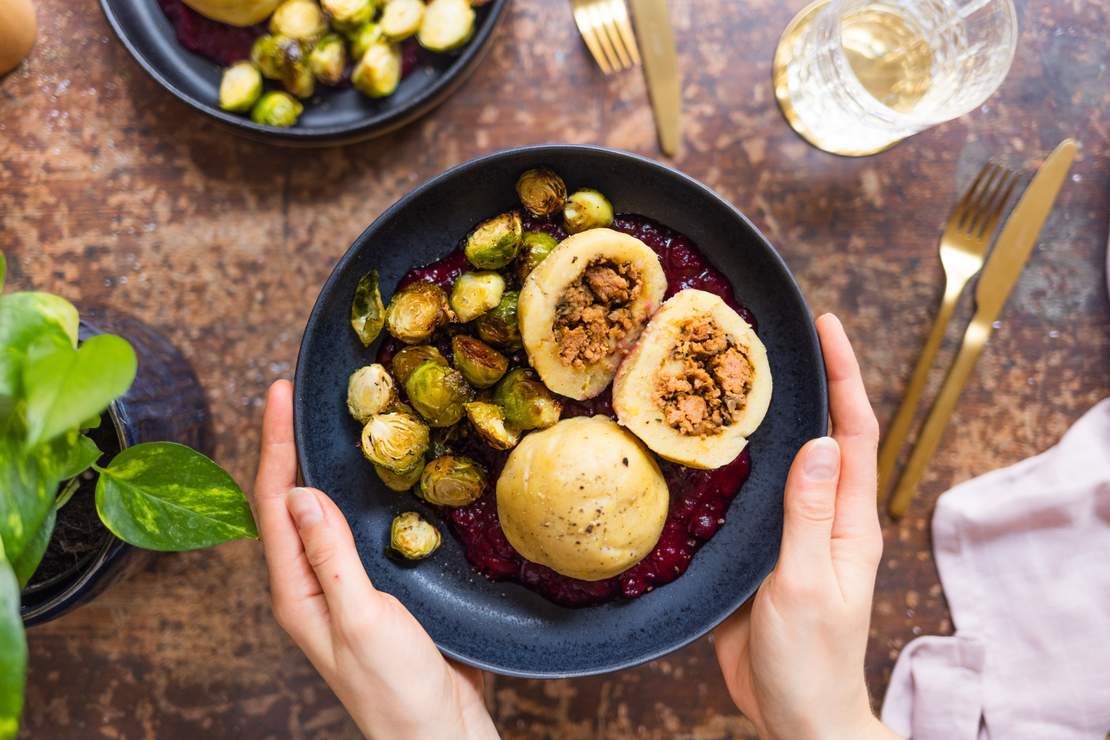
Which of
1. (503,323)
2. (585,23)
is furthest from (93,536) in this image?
(585,23)

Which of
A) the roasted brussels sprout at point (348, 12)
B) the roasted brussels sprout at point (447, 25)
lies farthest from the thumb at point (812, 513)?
the roasted brussels sprout at point (348, 12)

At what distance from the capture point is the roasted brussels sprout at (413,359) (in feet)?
6.60

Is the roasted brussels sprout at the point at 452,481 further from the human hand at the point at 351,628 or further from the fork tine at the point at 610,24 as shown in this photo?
the fork tine at the point at 610,24

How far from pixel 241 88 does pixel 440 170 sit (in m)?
0.56

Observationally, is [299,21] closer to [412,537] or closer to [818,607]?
[412,537]

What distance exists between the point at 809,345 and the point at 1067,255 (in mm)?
969

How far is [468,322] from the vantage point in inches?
82.7

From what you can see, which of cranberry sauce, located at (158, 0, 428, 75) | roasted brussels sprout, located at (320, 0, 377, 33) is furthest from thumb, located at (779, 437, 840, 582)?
roasted brussels sprout, located at (320, 0, 377, 33)

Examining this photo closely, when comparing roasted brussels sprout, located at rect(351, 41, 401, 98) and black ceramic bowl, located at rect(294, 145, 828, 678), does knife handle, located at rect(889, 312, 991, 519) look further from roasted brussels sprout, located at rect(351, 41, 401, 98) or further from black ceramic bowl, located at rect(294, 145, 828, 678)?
roasted brussels sprout, located at rect(351, 41, 401, 98)

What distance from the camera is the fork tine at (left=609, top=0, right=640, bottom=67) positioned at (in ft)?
7.55

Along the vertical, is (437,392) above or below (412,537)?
above

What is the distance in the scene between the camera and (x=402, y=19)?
7.30 feet

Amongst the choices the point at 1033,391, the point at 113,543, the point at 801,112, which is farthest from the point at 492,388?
the point at 1033,391

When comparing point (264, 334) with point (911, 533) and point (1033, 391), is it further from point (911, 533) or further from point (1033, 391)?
point (1033, 391)
